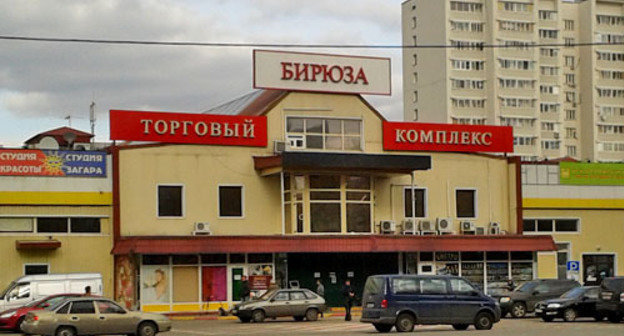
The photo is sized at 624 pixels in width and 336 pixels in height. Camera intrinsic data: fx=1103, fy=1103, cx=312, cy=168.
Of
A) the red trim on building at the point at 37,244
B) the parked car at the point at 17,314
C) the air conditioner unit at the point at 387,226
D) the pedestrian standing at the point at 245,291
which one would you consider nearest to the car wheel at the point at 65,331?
the parked car at the point at 17,314

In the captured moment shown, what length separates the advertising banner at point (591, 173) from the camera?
183 ft

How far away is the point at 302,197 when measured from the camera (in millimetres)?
49188

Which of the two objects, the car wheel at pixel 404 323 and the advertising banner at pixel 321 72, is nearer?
the car wheel at pixel 404 323

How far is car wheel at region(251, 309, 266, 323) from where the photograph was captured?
40781mm

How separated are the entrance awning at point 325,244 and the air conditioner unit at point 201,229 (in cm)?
118

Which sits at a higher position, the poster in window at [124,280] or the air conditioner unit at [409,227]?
the air conditioner unit at [409,227]

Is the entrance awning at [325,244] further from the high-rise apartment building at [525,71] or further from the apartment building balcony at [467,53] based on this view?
the apartment building balcony at [467,53]

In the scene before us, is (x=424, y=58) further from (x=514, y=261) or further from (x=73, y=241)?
(x=73, y=241)

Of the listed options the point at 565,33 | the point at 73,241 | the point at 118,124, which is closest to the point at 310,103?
the point at 118,124

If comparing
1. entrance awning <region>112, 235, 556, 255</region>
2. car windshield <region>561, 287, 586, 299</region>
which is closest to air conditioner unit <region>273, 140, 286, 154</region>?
entrance awning <region>112, 235, 556, 255</region>

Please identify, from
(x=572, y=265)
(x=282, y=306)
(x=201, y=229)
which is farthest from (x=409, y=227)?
(x=282, y=306)

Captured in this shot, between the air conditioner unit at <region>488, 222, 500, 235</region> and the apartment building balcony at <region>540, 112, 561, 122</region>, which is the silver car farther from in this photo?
the apartment building balcony at <region>540, 112, 561, 122</region>

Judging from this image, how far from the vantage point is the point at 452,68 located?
425 ft

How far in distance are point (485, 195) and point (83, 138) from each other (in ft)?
69.2
